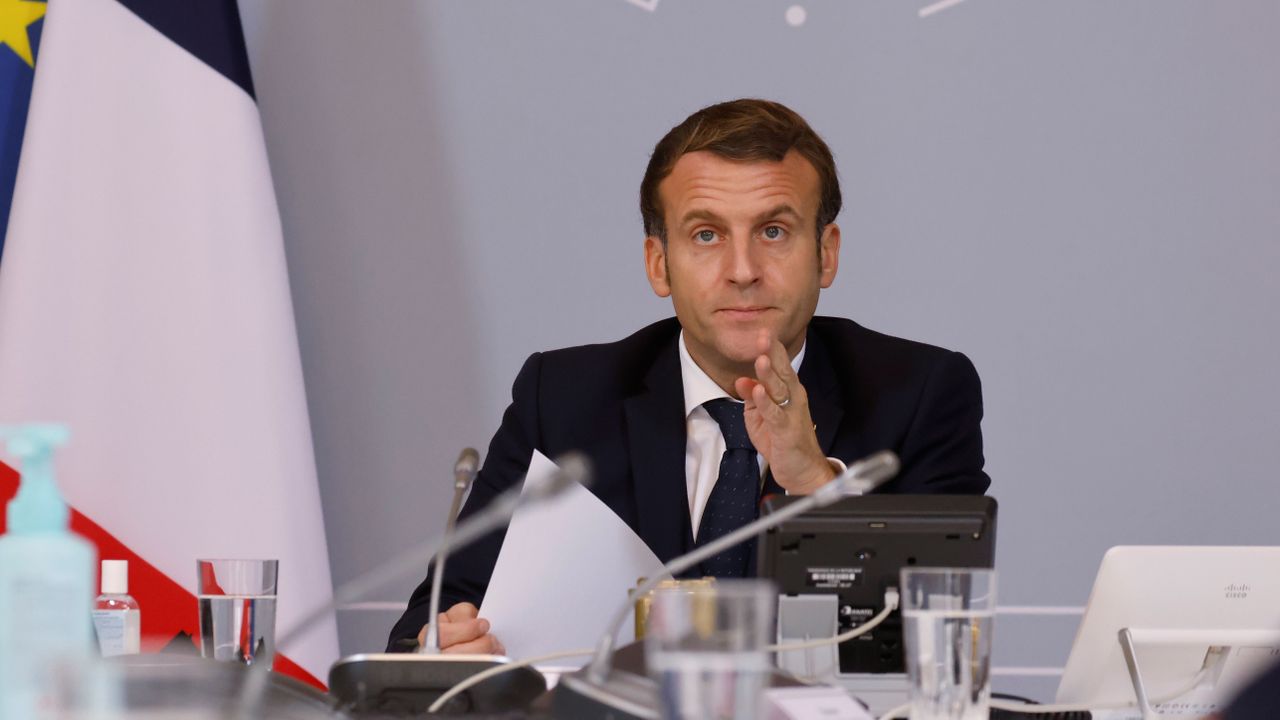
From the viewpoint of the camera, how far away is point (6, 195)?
2.78 metres

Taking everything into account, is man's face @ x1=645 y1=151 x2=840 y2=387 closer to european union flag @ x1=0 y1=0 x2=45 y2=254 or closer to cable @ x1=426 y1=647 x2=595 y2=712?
cable @ x1=426 y1=647 x2=595 y2=712

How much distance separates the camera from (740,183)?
7.70ft

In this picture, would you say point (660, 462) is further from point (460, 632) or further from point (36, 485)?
point (36, 485)

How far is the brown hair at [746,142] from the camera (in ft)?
7.79

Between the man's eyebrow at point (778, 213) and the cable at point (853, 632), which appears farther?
the man's eyebrow at point (778, 213)

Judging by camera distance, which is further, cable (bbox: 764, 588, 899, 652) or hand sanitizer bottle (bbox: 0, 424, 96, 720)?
cable (bbox: 764, 588, 899, 652)

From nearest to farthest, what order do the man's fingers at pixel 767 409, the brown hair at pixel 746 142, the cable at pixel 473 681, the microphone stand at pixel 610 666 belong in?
1. the microphone stand at pixel 610 666
2. the cable at pixel 473 681
3. the man's fingers at pixel 767 409
4. the brown hair at pixel 746 142

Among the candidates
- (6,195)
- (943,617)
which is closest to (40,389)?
(6,195)

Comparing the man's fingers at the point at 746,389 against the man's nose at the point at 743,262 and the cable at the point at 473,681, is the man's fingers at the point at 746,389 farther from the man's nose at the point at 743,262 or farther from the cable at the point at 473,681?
the cable at the point at 473,681

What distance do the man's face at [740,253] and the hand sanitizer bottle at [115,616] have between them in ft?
3.35

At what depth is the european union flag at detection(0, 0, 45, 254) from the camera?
2764 millimetres

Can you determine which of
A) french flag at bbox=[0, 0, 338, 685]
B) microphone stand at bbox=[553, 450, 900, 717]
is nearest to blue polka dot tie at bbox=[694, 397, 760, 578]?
french flag at bbox=[0, 0, 338, 685]

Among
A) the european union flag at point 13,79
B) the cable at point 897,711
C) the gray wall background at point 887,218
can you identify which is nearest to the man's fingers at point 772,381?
the cable at point 897,711

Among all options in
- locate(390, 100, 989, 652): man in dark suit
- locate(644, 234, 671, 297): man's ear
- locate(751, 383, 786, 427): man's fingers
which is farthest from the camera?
locate(644, 234, 671, 297): man's ear
